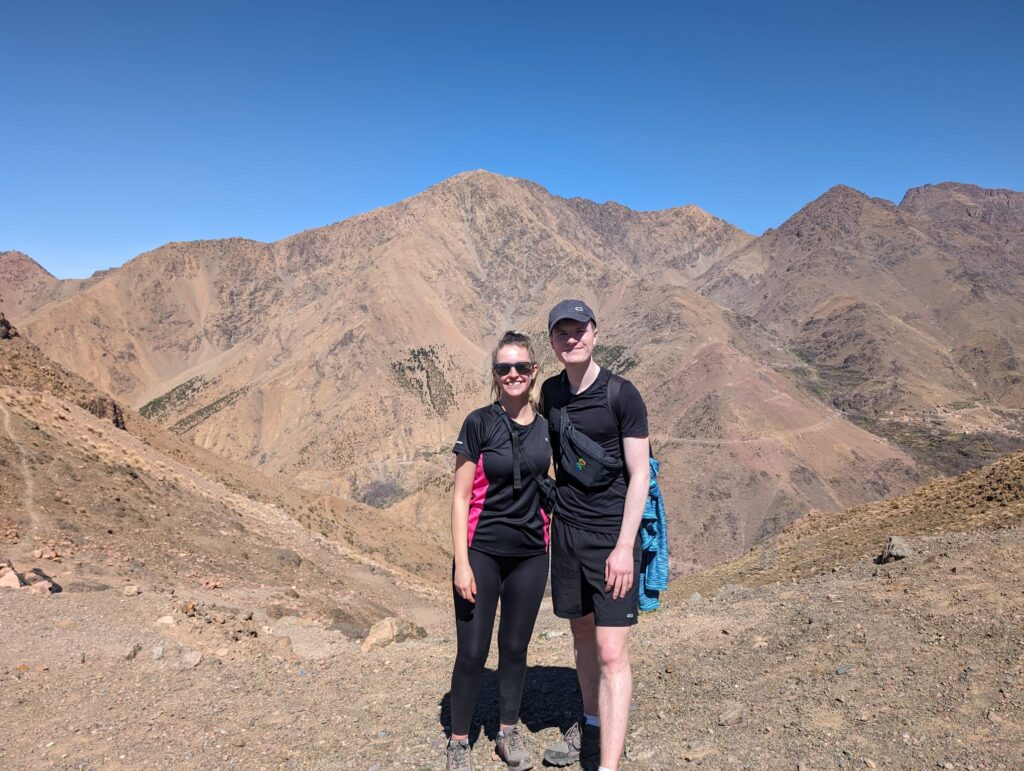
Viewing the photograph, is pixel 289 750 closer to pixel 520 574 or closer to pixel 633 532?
pixel 520 574

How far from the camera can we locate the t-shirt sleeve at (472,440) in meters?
3.64

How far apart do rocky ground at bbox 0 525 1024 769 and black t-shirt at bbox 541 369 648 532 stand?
1.72 m

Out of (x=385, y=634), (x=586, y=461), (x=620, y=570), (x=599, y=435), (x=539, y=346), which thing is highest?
(x=539, y=346)

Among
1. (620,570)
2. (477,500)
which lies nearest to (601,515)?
(620,570)

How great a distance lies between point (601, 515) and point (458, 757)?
1844mm

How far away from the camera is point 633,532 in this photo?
136 inches

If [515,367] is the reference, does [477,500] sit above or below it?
below

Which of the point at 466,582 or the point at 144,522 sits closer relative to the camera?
the point at 466,582

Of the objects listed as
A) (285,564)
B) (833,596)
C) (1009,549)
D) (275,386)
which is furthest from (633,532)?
(275,386)

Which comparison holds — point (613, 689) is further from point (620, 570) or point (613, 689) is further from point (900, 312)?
point (900, 312)

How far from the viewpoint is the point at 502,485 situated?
3676 millimetres

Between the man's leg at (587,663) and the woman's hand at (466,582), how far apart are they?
71 cm

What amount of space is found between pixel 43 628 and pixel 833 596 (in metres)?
8.72

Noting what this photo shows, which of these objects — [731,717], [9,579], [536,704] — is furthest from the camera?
[9,579]
